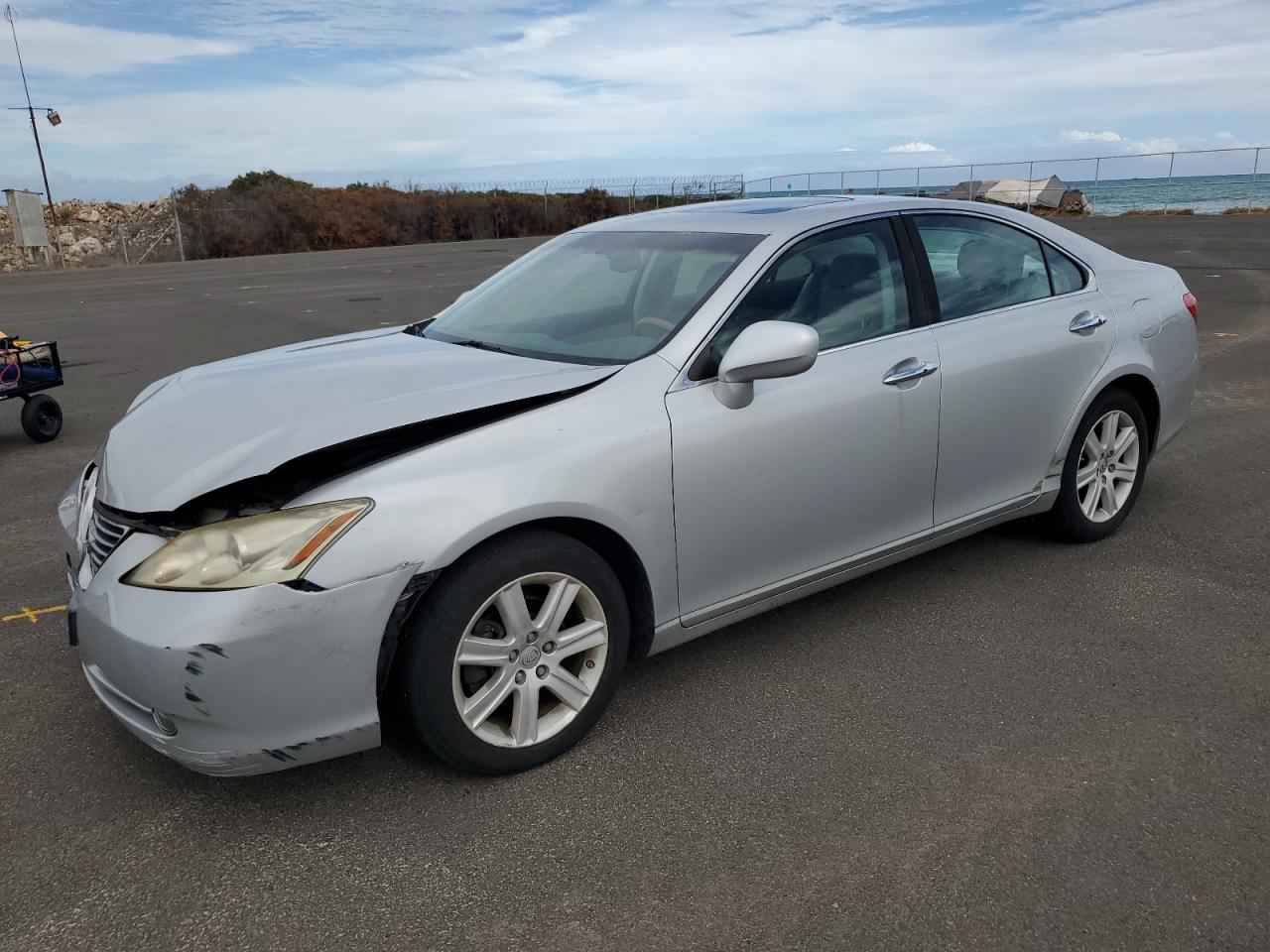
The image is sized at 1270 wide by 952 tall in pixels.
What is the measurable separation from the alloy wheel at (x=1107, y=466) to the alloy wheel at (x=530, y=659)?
2.66 meters

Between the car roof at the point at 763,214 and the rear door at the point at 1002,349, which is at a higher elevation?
the car roof at the point at 763,214

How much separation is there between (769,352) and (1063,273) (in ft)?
7.09

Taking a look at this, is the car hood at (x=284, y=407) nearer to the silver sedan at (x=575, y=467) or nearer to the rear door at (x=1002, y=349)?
the silver sedan at (x=575, y=467)

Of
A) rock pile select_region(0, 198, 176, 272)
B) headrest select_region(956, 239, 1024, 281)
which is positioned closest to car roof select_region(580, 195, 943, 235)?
headrest select_region(956, 239, 1024, 281)

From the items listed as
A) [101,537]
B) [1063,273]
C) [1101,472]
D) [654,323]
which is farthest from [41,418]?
[1101,472]

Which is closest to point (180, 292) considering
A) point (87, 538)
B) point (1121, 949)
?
point (87, 538)

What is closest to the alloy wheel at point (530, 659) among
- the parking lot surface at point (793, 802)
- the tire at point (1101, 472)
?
the parking lot surface at point (793, 802)

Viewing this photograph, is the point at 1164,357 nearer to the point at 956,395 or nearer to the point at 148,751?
the point at 956,395

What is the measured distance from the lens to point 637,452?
3.17 metres

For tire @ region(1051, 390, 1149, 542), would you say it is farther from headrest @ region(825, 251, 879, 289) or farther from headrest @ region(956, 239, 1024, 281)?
headrest @ region(825, 251, 879, 289)

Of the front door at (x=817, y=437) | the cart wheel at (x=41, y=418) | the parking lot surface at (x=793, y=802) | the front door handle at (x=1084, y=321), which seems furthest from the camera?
the cart wheel at (x=41, y=418)

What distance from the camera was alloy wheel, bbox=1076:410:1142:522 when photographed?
473 cm

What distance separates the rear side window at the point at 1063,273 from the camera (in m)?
4.63

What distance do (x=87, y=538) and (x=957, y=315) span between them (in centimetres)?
321
